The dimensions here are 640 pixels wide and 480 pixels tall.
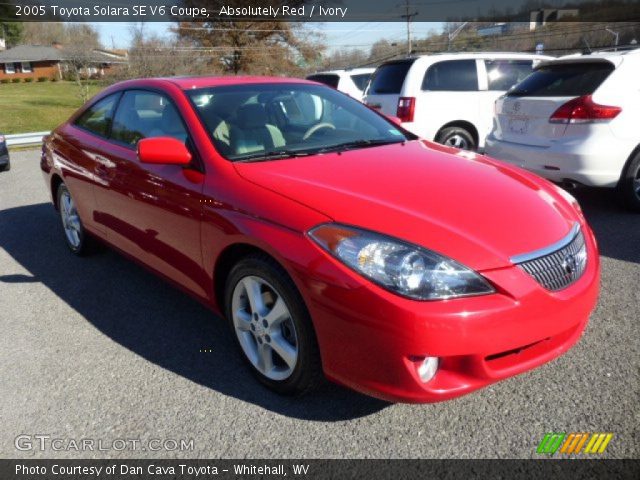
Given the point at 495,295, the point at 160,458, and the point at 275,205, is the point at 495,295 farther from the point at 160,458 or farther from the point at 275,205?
the point at 160,458

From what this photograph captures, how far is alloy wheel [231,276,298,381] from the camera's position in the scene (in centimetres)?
248

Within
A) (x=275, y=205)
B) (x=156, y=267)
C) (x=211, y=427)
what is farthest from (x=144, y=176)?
(x=211, y=427)

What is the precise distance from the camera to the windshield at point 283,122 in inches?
119

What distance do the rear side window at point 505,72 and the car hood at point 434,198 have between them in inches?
210

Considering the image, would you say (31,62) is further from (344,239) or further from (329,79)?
(344,239)

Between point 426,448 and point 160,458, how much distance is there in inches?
44.8

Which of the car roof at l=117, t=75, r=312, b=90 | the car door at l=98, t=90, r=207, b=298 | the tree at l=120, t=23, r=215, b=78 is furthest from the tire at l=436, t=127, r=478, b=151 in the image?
the tree at l=120, t=23, r=215, b=78

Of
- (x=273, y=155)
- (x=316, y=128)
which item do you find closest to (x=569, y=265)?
(x=273, y=155)

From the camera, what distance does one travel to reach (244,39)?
41.4 m

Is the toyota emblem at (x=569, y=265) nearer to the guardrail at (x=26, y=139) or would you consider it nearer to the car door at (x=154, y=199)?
the car door at (x=154, y=199)

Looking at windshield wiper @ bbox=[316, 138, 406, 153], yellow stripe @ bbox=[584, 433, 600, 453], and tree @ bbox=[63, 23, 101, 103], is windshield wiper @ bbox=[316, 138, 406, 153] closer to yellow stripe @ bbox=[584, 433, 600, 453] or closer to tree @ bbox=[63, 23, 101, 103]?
yellow stripe @ bbox=[584, 433, 600, 453]

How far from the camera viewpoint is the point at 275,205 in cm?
240

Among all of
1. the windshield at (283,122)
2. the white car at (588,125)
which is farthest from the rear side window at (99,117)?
the white car at (588,125)

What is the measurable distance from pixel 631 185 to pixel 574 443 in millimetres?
3708
